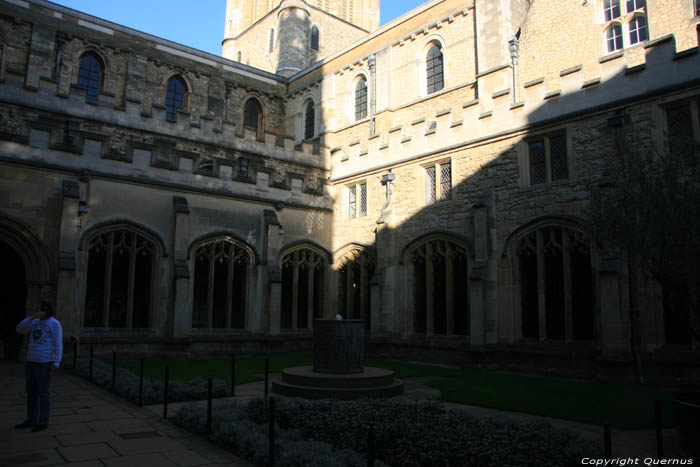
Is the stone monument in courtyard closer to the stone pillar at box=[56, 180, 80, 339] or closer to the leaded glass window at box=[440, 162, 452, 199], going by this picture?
the stone pillar at box=[56, 180, 80, 339]

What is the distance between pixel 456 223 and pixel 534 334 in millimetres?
3894

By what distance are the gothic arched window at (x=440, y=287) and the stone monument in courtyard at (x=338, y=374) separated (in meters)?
5.91

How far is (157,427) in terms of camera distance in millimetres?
6574

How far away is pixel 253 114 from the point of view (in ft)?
92.4

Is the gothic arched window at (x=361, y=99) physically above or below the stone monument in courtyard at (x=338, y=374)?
above

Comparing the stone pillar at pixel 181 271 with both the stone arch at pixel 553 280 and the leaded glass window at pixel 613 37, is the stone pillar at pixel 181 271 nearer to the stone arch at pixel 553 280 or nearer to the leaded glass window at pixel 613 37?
the stone arch at pixel 553 280

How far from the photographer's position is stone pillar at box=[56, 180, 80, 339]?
13188 millimetres

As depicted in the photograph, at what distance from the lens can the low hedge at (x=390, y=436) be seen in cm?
486

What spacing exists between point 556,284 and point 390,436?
906cm

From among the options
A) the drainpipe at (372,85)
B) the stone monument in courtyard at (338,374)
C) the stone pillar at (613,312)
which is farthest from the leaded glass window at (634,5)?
the stone monument in courtyard at (338,374)

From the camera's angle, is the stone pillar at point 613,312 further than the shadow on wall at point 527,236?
No

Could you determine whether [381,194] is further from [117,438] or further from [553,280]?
[117,438]

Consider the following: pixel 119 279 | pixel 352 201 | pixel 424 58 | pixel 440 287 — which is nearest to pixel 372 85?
pixel 424 58

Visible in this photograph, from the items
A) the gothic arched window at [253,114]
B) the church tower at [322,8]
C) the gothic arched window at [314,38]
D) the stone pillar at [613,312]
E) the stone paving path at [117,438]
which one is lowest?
the stone paving path at [117,438]
